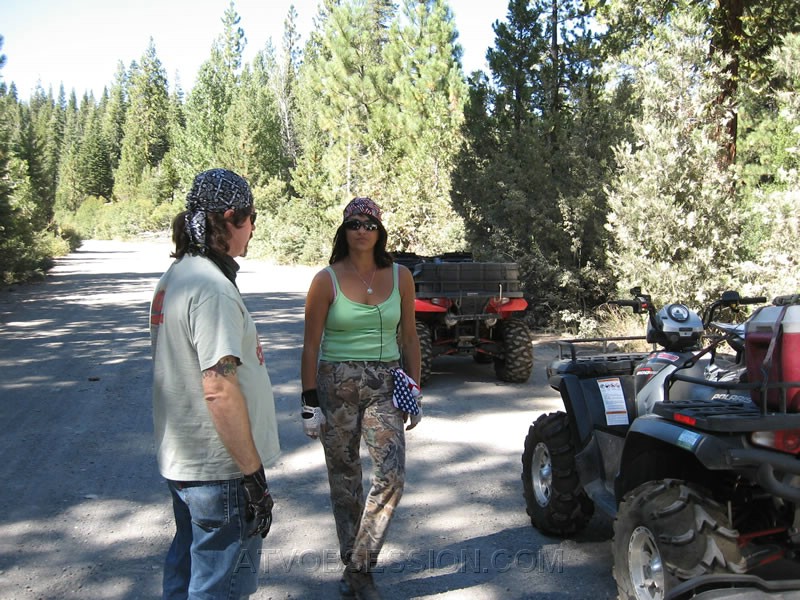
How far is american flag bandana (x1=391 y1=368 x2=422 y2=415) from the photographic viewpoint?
Answer: 367 centimetres

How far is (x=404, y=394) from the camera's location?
368 cm

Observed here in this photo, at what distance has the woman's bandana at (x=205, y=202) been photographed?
259cm

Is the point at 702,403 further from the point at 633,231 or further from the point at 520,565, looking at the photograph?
the point at 633,231

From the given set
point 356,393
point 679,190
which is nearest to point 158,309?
point 356,393

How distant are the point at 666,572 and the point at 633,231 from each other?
→ 8.89 m

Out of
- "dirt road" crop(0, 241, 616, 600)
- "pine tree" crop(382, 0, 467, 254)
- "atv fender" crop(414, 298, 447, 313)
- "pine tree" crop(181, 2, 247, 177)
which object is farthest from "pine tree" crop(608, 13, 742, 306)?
"pine tree" crop(181, 2, 247, 177)

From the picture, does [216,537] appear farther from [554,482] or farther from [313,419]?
[554,482]

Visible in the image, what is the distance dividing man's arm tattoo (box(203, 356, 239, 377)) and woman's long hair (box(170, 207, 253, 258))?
0.42 m

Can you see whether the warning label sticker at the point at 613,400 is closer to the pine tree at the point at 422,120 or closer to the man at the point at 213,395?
the man at the point at 213,395

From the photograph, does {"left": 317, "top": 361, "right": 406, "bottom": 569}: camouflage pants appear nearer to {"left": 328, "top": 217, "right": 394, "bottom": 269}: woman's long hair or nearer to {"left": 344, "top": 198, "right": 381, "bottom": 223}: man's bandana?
{"left": 328, "top": 217, "right": 394, "bottom": 269}: woman's long hair

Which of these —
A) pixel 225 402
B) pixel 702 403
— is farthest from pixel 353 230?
pixel 702 403

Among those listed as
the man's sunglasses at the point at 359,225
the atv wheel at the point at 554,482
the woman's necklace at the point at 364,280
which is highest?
the man's sunglasses at the point at 359,225

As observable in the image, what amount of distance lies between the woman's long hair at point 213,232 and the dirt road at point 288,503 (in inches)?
80.2

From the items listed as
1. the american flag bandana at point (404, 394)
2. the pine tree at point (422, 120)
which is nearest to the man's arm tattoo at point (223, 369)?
the american flag bandana at point (404, 394)
